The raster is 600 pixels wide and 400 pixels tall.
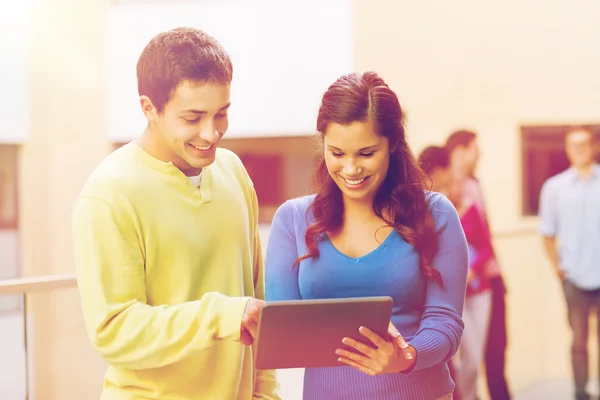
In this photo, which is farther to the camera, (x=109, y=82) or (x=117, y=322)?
(x=109, y=82)

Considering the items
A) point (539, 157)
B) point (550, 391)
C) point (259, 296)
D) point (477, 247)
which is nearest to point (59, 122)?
point (539, 157)

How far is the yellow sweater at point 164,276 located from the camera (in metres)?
1.33

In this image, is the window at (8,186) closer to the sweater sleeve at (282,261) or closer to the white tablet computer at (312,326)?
the sweater sleeve at (282,261)

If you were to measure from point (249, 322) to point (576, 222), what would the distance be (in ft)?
12.6

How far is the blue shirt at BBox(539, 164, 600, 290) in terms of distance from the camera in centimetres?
470

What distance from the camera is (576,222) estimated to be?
482cm

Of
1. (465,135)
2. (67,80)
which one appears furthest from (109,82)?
(465,135)

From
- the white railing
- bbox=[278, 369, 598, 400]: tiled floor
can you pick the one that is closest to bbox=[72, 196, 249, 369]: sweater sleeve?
the white railing

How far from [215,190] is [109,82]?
8.53 m

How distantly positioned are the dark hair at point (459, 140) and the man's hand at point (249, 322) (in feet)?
9.50

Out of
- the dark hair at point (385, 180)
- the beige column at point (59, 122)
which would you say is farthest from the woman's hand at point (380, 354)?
the beige column at point (59, 122)

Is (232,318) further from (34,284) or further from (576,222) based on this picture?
(576,222)

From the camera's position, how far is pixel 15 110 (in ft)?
32.9

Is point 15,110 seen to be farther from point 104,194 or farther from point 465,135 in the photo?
point 104,194
